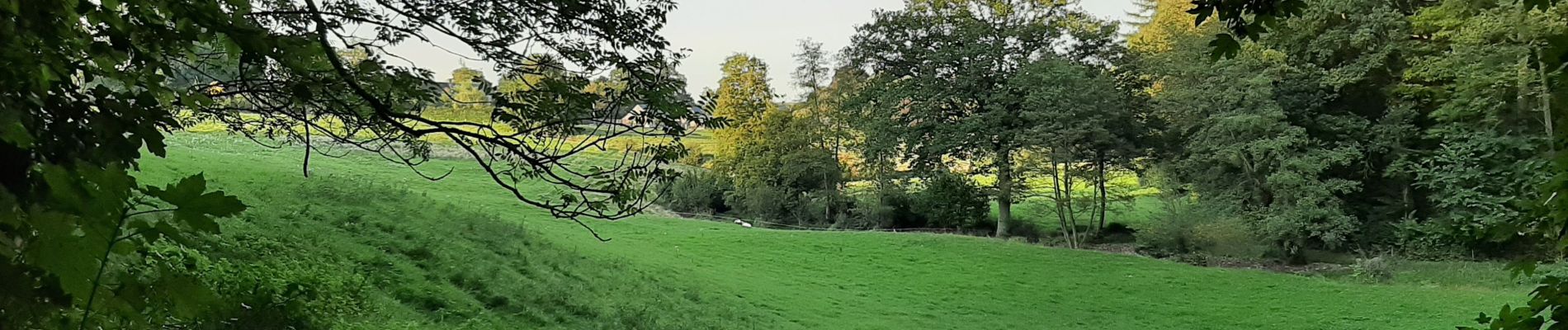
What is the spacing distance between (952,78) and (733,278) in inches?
366

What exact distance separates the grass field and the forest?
8 centimetres

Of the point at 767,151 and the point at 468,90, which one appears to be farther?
the point at 767,151

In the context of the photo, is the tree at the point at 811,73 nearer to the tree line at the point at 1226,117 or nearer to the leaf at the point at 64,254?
the tree line at the point at 1226,117

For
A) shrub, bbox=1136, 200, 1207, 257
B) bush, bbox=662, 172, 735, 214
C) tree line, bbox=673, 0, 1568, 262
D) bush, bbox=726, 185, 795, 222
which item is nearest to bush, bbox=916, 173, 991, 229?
tree line, bbox=673, 0, 1568, 262

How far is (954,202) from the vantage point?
2000 centimetres

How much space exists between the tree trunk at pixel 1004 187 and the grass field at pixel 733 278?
4.78ft

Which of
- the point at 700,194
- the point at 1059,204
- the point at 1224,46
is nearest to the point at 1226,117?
the point at 1059,204

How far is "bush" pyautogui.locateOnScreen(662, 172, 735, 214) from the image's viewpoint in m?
23.2

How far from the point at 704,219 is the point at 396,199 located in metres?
12.3

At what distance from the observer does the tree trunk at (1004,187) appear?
58.0ft

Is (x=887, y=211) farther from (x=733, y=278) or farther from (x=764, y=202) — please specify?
(x=733, y=278)

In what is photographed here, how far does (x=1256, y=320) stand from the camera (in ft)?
33.9

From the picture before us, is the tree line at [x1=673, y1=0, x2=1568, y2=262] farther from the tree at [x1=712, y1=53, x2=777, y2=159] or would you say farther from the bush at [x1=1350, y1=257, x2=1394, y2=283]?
the tree at [x1=712, y1=53, x2=777, y2=159]

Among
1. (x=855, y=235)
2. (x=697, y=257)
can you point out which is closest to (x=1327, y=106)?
(x=855, y=235)
